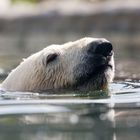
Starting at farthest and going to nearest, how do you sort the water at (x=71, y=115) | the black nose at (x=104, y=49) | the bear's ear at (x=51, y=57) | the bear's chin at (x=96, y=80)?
1. the bear's ear at (x=51, y=57)
2. the bear's chin at (x=96, y=80)
3. the black nose at (x=104, y=49)
4. the water at (x=71, y=115)

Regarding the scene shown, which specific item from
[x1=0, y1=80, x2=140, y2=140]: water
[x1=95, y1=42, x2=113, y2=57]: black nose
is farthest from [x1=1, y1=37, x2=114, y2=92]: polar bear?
[x1=0, y1=80, x2=140, y2=140]: water

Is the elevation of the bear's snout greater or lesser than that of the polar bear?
greater

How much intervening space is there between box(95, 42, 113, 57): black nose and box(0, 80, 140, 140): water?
45 cm

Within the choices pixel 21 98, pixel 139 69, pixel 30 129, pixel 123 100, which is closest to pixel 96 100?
pixel 123 100

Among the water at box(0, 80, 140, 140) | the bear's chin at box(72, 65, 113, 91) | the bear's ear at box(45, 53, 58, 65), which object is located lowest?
the water at box(0, 80, 140, 140)

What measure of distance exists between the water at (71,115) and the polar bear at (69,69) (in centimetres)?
13

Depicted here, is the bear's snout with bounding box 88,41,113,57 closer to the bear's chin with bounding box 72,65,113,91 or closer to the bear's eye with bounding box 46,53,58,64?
the bear's chin with bounding box 72,65,113,91

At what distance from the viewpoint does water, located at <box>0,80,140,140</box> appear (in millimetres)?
4496

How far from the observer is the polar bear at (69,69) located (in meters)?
6.16

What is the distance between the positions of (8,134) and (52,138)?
0.43m

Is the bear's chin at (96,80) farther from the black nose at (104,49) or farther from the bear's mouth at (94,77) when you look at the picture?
the black nose at (104,49)

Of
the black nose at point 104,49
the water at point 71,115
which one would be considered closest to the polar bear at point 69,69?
the black nose at point 104,49

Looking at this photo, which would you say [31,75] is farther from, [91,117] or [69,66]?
[91,117]

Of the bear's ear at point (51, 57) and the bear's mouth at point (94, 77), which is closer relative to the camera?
the bear's mouth at point (94, 77)
